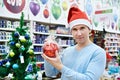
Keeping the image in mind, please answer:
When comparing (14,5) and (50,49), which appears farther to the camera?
(14,5)

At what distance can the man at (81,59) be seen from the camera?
1.51m

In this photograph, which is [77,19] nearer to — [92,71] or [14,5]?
[92,71]

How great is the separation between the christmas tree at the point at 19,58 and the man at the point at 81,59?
1659mm

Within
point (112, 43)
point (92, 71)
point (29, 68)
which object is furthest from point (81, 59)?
point (112, 43)

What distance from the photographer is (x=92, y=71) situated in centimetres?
155

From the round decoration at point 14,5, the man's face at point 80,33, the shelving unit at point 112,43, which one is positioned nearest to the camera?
the man's face at point 80,33

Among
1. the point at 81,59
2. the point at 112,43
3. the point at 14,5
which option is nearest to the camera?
the point at 81,59

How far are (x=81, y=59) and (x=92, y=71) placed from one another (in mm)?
139

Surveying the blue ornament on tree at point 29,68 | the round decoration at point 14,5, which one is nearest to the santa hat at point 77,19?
the blue ornament on tree at point 29,68

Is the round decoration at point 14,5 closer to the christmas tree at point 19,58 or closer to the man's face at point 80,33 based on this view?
the christmas tree at point 19,58

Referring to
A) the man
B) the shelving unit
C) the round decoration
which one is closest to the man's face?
the man

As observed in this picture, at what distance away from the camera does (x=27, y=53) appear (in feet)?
11.2

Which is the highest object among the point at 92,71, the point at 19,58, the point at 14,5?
the point at 14,5

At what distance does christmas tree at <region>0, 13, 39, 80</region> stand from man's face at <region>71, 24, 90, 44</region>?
5.81 feet
